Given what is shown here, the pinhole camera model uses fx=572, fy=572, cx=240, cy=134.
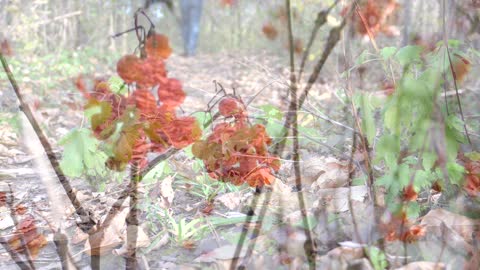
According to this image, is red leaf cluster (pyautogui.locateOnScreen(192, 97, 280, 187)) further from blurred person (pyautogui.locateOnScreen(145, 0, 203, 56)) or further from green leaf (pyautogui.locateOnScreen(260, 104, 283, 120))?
blurred person (pyautogui.locateOnScreen(145, 0, 203, 56))

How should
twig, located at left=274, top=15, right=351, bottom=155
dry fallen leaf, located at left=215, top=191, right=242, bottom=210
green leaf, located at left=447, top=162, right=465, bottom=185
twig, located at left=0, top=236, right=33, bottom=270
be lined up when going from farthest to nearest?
dry fallen leaf, located at left=215, top=191, right=242, bottom=210 < twig, located at left=274, top=15, right=351, bottom=155 < twig, located at left=0, top=236, right=33, bottom=270 < green leaf, located at left=447, top=162, right=465, bottom=185

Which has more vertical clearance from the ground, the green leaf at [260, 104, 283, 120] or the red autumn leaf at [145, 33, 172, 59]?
the red autumn leaf at [145, 33, 172, 59]

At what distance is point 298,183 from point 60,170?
749 mm

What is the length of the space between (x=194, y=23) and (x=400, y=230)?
7638mm

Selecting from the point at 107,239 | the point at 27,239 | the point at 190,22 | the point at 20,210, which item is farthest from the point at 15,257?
the point at 190,22

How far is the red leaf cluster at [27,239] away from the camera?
5.46 ft

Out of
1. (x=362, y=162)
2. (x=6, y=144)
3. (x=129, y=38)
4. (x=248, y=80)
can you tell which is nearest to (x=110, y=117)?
(x=362, y=162)

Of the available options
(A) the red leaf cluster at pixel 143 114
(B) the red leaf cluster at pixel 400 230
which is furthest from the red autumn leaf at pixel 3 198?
(B) the red leaf cluster at pixel 400 230

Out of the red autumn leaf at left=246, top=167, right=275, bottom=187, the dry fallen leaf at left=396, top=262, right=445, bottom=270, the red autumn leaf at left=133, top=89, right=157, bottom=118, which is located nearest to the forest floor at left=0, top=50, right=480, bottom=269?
the dry fallen leaf at left=396, top=262, right=445, bottom=270

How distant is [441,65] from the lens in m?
1.62

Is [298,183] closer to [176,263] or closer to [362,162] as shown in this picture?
[362,162]

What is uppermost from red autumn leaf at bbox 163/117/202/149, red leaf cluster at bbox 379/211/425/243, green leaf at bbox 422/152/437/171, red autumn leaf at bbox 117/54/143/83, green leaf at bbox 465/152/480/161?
red autumn leaf at bbox 117/54/143/83

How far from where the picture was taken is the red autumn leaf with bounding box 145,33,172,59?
58.2 inches

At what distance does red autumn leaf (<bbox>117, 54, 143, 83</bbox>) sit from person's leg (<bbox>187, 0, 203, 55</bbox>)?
7122 mm
